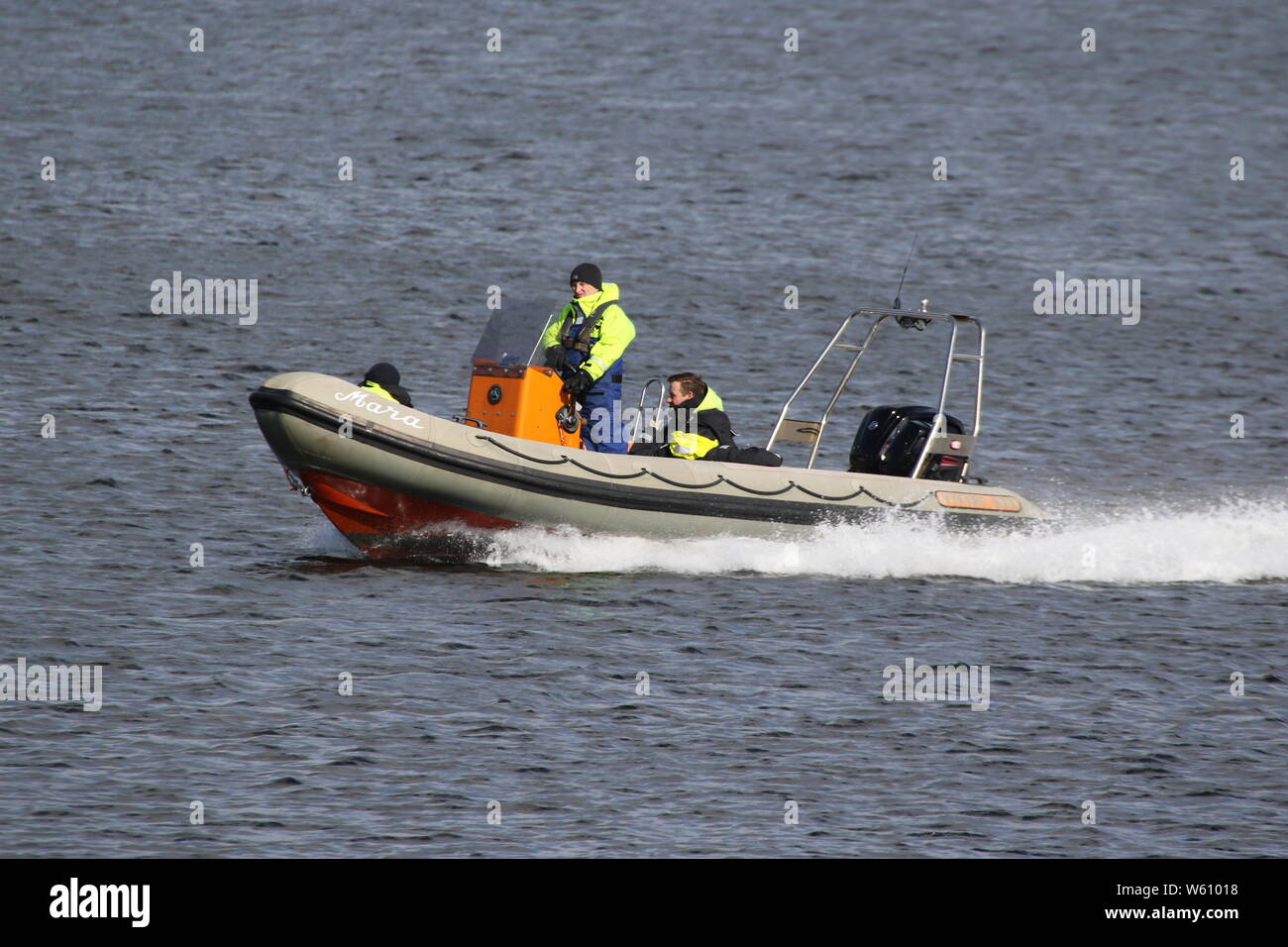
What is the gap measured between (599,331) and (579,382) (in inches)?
13.7

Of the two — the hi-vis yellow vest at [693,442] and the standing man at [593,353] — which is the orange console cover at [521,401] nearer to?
the standing man at [593,353]

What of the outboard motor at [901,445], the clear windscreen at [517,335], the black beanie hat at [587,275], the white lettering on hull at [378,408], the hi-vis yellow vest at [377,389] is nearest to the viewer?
the white lettering on hull at [378,408]

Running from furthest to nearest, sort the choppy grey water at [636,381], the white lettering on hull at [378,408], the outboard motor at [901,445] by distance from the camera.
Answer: the outboard motor at [901,445] → the white lettering on hull at [378,408] → the choppy grey water at [636,381]

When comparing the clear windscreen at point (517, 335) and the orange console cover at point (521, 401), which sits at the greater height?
the clear windscreen at point (517, 335)

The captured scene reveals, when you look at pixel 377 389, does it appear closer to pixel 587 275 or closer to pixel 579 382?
pixel 579 382

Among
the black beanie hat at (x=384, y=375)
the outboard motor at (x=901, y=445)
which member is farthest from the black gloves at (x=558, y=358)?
the outboard motor at (x=901, y=445)

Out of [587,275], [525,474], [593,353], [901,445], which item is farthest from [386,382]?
[901,445]

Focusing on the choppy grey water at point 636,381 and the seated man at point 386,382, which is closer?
the choppy grey water at point 636,381

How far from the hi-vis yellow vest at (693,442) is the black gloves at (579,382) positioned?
649 mm

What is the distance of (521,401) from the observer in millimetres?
10570

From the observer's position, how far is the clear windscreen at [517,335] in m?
10.7

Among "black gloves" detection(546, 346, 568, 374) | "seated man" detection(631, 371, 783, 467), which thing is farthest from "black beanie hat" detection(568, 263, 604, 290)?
"seated man" detection(631, 371, 783, 467)

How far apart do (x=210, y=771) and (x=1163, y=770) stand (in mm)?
4370

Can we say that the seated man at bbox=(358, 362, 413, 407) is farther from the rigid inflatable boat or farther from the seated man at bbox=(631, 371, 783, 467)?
the seated man at bbox=(631, 371, 783, 467)
